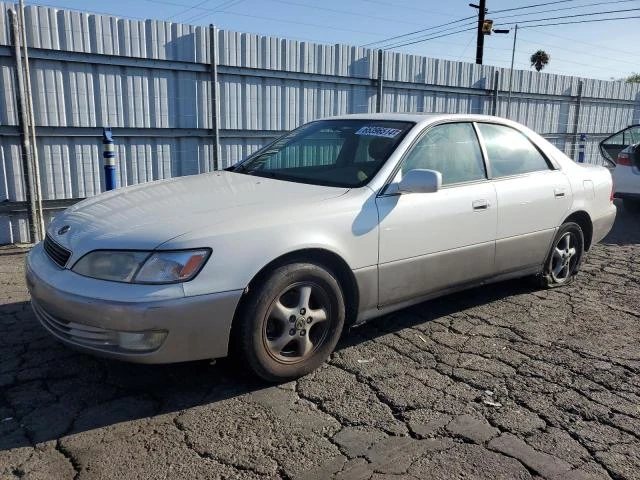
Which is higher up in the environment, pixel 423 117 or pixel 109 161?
pixel 423 117

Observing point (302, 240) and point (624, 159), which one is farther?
point (624, 159)

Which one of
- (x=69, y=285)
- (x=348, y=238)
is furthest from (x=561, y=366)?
(x=69, y=285)

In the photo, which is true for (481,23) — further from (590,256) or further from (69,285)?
(69,285)

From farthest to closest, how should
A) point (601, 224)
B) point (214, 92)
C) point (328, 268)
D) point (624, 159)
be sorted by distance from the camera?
1. point (624, 159)
2. point (214, 92)
3. point (601, 224)
4. point (328, 268)

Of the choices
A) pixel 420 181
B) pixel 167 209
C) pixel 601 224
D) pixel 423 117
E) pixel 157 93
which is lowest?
pixel 601 224

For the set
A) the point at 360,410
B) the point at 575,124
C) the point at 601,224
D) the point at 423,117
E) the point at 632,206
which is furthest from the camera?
the point at 575,124

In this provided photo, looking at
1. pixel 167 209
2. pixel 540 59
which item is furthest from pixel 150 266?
pixel 540 59

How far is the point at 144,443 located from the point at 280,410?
2.31ft

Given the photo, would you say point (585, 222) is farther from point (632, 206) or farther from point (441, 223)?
point (632, 206)

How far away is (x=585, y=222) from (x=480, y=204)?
1707mm

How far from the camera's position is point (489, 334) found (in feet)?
13.6

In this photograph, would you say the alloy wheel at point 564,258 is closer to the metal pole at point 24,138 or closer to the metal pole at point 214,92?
the metal pole at point 214,92

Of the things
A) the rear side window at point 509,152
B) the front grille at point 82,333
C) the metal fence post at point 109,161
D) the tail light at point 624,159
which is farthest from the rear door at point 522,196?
the tail light at point 624,159

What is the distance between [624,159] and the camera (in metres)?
8.92
